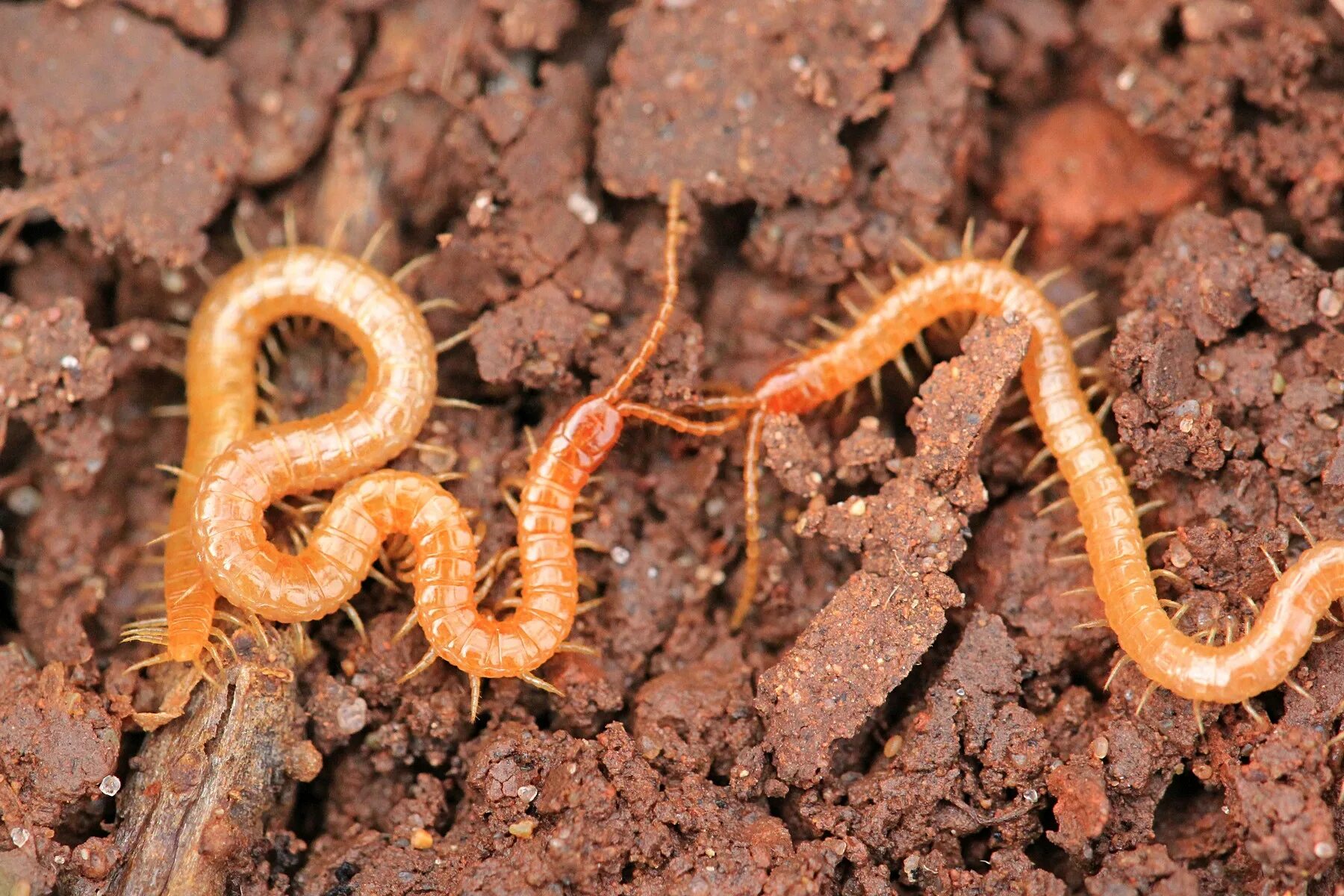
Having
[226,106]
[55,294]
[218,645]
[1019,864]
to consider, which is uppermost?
[226,106]

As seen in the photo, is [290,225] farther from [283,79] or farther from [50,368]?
[50,368]

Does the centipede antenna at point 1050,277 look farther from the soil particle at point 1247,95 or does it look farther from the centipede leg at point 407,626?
the centipede leg at point 407,626

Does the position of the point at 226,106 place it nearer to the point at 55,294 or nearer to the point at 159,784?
the point at 55,294

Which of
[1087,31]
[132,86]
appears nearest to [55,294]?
[132,86]

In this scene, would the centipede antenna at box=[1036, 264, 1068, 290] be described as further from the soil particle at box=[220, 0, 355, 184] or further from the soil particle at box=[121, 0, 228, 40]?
the soil particle at box=[121, 0, 228, 40]

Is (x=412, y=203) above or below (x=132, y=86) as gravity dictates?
below

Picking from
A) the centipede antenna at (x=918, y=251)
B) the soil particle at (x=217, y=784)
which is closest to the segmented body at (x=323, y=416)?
the soil particle at (x=217, y=784)

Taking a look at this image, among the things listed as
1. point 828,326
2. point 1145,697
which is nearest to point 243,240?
point 828,326
